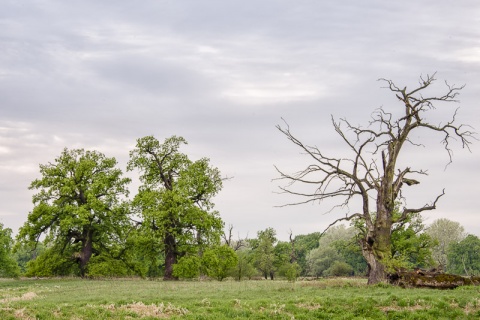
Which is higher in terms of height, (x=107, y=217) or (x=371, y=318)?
(x=107, y=217)

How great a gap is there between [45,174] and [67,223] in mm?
8054

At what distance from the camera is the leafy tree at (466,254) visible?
10456 centimetres

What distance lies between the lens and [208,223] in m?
57.3

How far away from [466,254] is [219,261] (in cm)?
6611

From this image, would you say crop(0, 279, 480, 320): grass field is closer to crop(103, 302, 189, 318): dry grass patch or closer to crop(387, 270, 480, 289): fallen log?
crop(103, 302, 189, 318): dry grass patch

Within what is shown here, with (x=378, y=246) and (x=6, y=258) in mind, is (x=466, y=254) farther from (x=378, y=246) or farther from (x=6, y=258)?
(x=6, y=258)

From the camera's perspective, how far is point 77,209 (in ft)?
189

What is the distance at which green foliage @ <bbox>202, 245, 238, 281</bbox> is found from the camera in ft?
188

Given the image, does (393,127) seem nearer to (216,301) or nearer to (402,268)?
(402,268)

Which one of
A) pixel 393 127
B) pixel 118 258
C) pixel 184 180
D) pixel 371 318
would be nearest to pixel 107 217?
pixel 118 258

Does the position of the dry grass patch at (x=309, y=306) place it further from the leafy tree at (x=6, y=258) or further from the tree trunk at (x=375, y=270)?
the leafy tree at (x=6, y=258)

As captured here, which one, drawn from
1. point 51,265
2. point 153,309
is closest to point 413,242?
point 51,265

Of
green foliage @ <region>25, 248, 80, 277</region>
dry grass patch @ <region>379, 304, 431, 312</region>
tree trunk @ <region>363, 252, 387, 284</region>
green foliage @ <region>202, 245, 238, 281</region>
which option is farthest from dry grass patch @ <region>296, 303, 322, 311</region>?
green foliage @ <region>25, 248, 80, 277</region>

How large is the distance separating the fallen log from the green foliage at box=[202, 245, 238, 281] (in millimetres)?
27126
